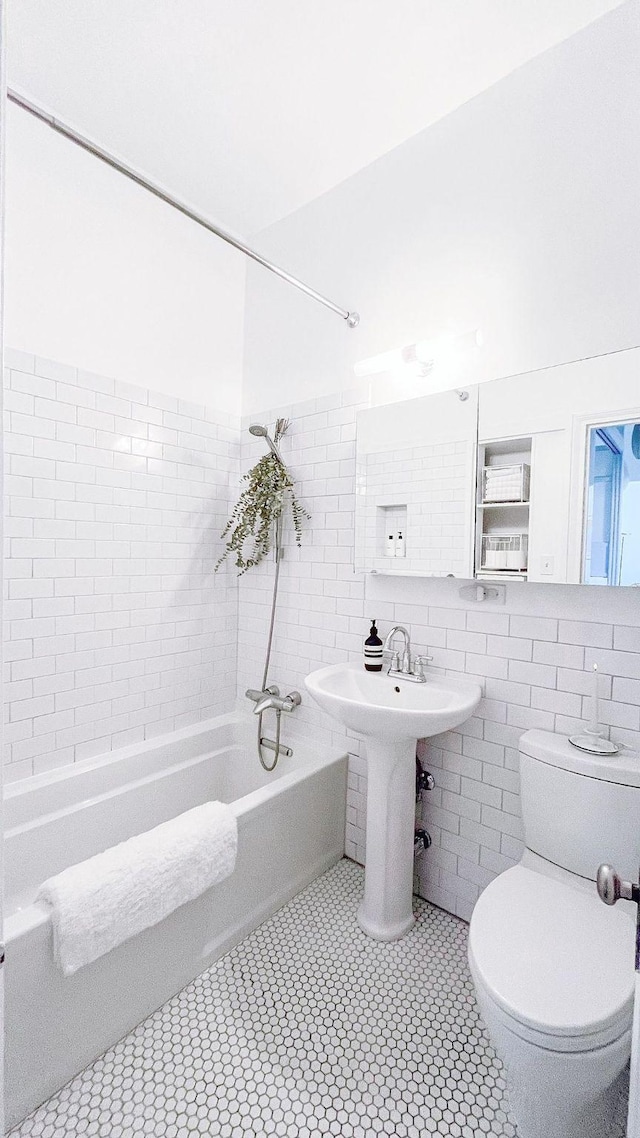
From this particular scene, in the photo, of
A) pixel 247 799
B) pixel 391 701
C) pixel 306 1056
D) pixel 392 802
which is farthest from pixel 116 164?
pixel 306 1056

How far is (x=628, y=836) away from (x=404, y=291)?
2032mm

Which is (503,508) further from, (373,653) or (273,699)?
(273,699)

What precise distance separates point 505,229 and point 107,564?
1.97 metres

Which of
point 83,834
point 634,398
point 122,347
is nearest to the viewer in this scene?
point 634,398

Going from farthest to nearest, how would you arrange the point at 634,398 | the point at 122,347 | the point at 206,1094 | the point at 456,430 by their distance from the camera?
the point at 122,347 → the point at 456,430 → the point at 634,398 → the point at 206,1094

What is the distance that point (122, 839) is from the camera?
216 centimetres

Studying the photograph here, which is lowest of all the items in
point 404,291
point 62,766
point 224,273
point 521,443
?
point 62,766

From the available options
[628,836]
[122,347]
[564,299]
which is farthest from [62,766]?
[564,299]

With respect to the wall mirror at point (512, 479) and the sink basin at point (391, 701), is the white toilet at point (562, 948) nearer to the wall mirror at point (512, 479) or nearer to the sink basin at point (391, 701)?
the sink basin at point (391, 701)

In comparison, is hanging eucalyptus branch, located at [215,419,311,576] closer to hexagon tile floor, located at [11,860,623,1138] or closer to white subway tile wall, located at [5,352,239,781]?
white subway tile wall, located at [5,352,239,781]

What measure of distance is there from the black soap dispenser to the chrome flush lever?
1338 millimetres

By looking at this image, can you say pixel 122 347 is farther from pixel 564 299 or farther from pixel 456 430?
pixel 564 299

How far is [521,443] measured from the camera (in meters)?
1.76

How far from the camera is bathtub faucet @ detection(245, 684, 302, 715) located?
246cm
